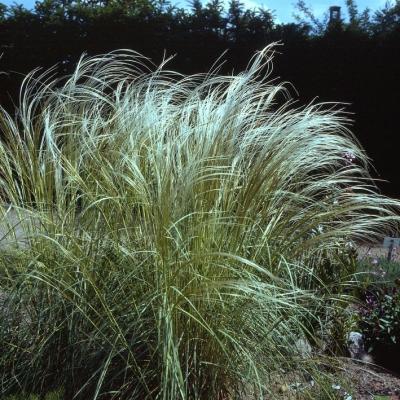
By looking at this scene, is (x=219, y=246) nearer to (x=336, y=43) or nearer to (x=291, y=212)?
(x=291, y=212)

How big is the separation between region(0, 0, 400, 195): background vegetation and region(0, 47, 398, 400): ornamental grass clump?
665 centimetres

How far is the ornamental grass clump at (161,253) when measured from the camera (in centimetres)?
283

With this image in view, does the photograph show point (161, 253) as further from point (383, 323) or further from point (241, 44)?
point (241, 44)

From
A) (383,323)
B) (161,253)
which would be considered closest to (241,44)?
(383,323)

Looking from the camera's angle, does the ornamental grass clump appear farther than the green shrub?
No

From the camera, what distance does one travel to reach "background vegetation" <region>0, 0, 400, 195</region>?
Result: 10055 mm

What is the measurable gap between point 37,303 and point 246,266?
94cm

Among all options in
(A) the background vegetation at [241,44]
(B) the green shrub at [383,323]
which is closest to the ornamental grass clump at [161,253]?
(B) the green shrub at [383,323]

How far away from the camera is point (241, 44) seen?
10.3 meters

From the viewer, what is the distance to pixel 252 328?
2904 mm

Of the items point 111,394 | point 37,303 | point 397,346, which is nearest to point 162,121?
point 37,303

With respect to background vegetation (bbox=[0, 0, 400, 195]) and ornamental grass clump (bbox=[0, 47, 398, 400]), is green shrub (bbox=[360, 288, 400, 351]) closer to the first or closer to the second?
ornamental grass clump (bbox=[0, 47, 398, 400])

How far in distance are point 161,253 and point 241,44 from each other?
795 centimetres

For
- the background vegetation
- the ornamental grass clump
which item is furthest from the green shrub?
the background vegetation
